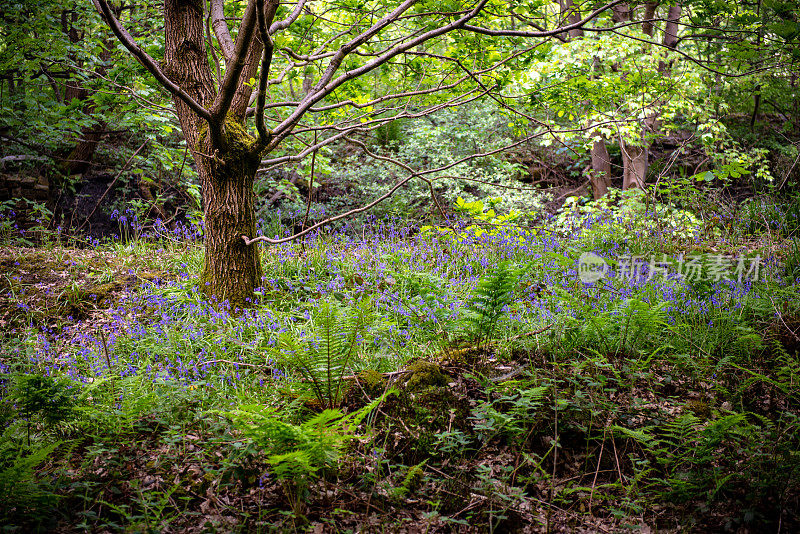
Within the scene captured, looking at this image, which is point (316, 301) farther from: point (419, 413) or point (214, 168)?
point (419, 413)

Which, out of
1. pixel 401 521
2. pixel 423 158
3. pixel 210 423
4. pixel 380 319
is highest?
pixel 423 158

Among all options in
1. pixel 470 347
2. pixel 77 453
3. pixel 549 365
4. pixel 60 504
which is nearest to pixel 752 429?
pixel 549 365

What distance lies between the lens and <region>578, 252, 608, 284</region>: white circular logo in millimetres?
4380

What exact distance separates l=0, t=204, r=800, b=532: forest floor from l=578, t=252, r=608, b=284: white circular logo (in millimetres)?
104

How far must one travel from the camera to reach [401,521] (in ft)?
6.03

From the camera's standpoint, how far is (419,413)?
8.02ft

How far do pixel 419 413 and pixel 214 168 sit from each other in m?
2.95

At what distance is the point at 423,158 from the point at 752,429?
956cm

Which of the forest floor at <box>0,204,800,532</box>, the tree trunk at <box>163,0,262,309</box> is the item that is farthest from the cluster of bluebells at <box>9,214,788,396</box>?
the tree trunk at <box>163,0,262,309</box>

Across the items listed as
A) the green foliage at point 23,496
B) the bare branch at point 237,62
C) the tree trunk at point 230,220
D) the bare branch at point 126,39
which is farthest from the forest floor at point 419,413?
the bare branch at point 126,39

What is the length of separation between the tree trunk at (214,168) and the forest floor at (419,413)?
12.7 inches

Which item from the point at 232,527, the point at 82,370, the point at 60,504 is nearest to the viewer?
the point at 232,527

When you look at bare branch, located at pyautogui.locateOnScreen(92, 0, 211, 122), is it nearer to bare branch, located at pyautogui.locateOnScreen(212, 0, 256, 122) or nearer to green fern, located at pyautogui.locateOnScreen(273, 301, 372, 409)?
bare branch, located at pyautogui.locateOnScreen(212, 0, 256, 122)

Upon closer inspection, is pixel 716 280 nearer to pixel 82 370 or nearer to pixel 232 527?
pixel 232 527
